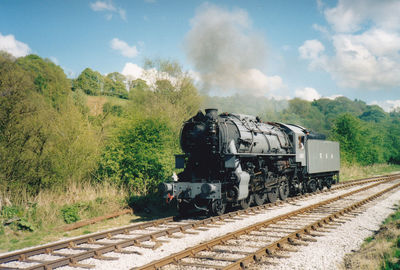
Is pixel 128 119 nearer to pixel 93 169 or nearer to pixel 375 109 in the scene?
pixel 93 169

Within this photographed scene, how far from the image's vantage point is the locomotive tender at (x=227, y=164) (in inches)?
381

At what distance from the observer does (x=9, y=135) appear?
9.41m

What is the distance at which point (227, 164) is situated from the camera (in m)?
9.77

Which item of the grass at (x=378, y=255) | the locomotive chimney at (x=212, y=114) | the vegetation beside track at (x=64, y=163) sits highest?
the locomotive chimney at (x=212, y=114)

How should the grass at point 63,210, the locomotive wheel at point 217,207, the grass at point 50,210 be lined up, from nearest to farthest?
the grass at point 50,210 < the grass at point 63,210 < the locomotive wheel at point 217,207

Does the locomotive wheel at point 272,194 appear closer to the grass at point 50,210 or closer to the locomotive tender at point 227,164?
the locomotive tender at point 227,164

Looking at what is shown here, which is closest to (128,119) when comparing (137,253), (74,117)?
(74,117)

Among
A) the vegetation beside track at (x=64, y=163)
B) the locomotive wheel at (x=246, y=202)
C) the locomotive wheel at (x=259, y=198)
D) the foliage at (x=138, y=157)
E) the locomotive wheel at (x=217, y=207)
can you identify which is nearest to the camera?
the vegetation beside track at (x=64, y=163)

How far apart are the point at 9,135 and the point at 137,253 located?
6169 mm

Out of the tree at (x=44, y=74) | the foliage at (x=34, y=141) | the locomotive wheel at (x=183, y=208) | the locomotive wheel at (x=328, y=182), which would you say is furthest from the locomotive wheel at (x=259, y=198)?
the tree at (x=44, y=74)

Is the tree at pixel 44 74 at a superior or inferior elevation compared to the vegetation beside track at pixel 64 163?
superior

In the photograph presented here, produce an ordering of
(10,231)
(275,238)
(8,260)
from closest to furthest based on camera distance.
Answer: (8,260)
(275,238)
(10,231)

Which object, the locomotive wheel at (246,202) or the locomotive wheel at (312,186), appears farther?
the locomotive wheel at (312,186)

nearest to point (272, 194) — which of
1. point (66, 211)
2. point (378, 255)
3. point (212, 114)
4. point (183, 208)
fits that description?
point (183, 208)
